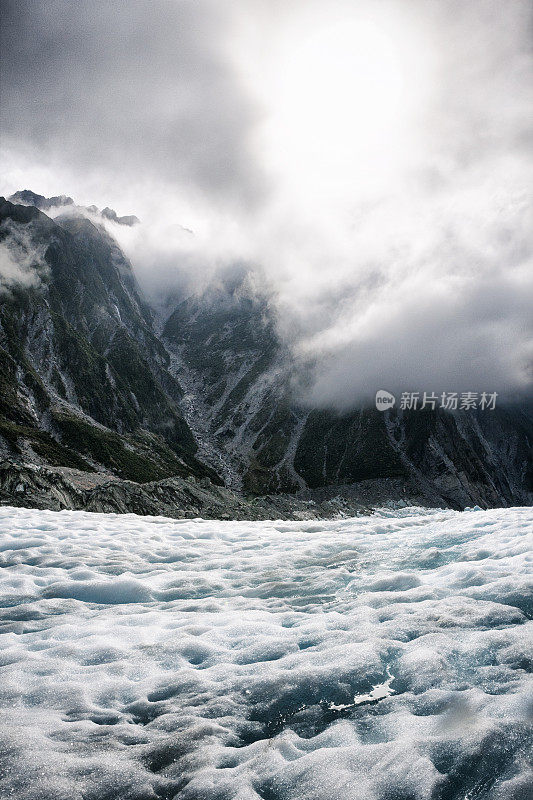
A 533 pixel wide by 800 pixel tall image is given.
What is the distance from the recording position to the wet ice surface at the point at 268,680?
3.89 metres

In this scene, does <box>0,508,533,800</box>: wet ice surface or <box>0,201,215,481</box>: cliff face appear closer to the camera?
<box>0,508,533,800</box>: wet ice surface

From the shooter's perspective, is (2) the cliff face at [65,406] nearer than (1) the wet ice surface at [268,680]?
No

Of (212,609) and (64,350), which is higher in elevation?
(64,350)

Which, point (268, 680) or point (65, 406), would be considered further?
point (65, 406)

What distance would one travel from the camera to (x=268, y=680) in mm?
5641

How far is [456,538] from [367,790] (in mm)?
12429

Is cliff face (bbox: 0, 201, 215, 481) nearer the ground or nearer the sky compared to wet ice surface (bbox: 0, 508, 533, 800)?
nearer the sky

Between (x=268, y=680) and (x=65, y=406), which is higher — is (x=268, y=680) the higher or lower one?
the lower one

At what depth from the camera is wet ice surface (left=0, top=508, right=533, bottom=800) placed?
3893 millimetres

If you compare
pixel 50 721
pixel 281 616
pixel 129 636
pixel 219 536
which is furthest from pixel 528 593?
pixel 219 536

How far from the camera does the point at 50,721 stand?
486 cm

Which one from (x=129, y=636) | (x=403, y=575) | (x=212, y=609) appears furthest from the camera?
(x=403, y=575)

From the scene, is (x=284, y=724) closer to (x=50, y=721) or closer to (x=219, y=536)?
(x=50, y=721)

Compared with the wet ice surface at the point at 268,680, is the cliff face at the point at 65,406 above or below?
above
